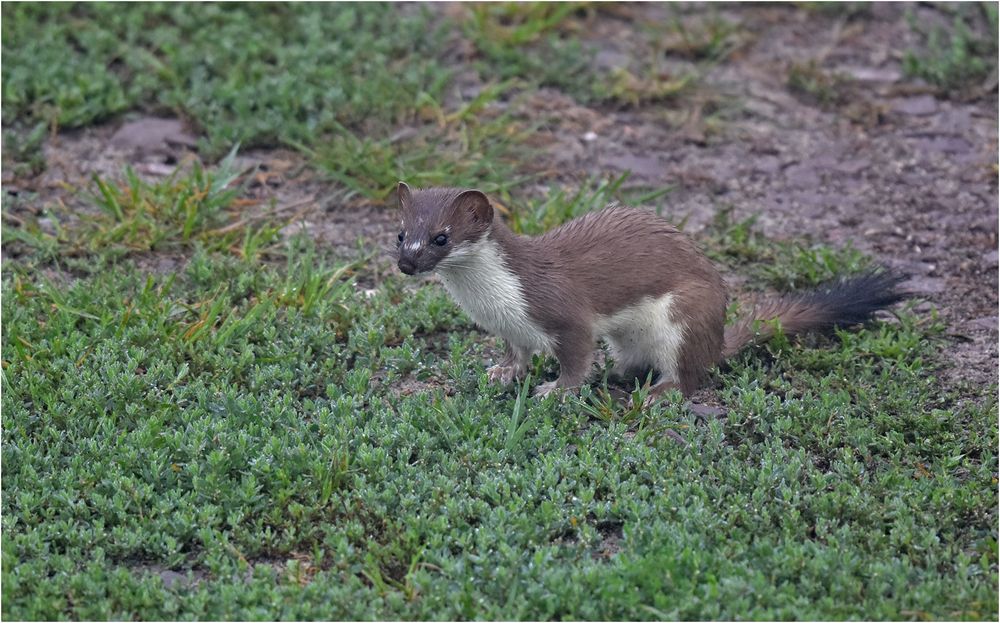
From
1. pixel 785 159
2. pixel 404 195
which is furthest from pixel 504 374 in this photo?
pixel 785 159

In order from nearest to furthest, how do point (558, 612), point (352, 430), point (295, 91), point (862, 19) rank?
point (558, 612)
point (352, 430)
point (295, 91)
point (862, 19)

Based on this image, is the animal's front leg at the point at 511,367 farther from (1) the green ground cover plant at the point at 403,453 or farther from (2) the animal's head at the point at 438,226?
(2) the animal's head at the point at 438,226

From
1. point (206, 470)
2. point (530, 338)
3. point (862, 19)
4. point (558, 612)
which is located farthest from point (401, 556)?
point (862, 19)

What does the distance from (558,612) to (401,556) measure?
59cm

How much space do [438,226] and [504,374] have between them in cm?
85

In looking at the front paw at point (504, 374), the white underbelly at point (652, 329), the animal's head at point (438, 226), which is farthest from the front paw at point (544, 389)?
the animal's head at point (438, 226)

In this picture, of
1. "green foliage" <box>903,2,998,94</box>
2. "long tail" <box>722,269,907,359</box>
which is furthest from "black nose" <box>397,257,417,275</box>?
"green foliage" <box>903,2,998,94</box>

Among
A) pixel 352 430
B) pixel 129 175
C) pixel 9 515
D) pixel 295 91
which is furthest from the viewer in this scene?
pixel 295 91

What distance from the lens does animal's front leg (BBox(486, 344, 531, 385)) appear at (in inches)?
214

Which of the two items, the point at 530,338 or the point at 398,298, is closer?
the point at 530,338

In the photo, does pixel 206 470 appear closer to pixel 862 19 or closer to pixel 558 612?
pixel 558 612

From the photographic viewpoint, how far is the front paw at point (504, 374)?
5434 mm

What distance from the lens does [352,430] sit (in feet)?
16.3

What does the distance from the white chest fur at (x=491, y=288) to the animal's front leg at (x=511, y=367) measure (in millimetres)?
257
